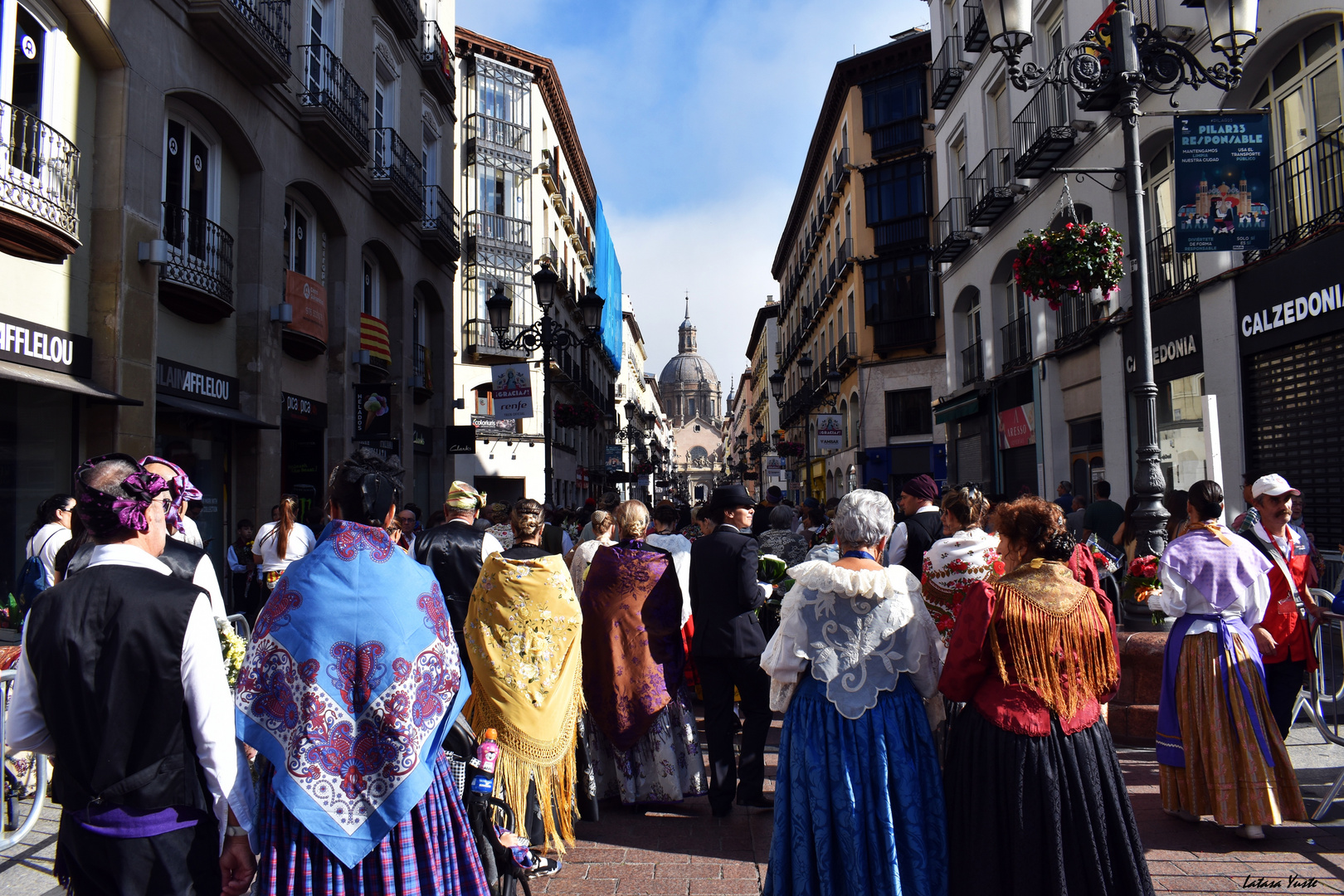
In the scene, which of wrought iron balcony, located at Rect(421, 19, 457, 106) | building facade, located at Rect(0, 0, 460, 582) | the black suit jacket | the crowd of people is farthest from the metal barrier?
wrought iron balcony, located at Rect(421, 19, 457, 106)

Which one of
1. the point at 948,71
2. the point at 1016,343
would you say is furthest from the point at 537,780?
the point at 948,71

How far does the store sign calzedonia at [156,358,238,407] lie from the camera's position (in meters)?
11.5

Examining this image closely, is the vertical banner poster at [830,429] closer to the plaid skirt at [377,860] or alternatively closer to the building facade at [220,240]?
the building facade at [220,240]

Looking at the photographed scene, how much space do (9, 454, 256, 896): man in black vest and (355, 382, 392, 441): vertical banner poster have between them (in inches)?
569

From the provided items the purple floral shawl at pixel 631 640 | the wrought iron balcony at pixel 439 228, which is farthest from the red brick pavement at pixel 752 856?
the wrought iron balcony at pixel 439 228

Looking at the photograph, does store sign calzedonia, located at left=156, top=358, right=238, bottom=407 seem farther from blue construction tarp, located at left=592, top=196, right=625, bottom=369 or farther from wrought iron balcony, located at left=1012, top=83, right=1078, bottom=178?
blue construction tarp, located at left=592, top=196, right=625, bottom=369

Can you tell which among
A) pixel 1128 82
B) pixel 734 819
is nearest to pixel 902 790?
pixel 734 819

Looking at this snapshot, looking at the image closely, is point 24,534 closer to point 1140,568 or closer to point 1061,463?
point 1140,568

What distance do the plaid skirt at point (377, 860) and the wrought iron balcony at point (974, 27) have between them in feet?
61.4

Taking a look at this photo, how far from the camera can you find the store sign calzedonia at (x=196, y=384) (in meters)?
11.5

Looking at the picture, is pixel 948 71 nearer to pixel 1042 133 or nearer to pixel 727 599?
pixel 1042 133

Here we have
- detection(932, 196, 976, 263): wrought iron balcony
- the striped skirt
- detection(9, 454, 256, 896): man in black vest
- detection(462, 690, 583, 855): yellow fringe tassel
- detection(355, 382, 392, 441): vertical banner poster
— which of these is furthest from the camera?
detection(932, 196, 976, 263): wrought iron balcony

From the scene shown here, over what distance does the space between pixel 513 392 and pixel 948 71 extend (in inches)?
544

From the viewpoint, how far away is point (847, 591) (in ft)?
12.2
